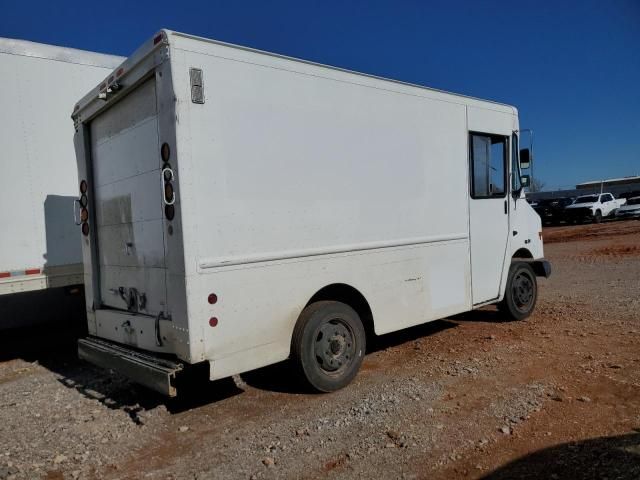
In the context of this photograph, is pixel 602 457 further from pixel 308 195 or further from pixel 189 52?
pixel 189 52

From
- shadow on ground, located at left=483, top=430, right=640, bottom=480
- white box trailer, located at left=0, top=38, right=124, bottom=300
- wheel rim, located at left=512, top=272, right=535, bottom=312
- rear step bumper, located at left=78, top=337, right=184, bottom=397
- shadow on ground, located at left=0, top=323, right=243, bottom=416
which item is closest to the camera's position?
shadow on ground, located at left=483, top=430, right=640, bottom=480

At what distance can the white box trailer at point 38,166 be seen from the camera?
5641mm

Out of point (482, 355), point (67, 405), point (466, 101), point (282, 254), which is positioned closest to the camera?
point (282, 254)

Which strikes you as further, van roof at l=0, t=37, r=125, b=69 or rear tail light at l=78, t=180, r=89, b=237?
van roof at l=0, t=37, r=125, b=69

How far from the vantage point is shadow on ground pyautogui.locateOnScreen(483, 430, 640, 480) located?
311 centimetres

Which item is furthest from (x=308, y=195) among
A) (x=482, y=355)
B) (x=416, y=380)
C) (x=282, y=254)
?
(x=482, y=355)

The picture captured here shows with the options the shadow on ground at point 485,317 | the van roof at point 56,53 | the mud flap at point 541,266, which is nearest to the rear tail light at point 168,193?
the van roof at point 56,53

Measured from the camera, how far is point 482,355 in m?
5.62

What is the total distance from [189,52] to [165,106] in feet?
1.47

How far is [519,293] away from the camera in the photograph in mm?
7188

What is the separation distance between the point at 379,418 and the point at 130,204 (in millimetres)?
2885

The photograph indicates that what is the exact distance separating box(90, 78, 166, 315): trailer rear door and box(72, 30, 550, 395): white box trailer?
0.02 meters

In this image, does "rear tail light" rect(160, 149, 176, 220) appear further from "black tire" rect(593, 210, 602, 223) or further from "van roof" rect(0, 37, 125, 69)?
"black tire" rect(593, 210, 602, 223)

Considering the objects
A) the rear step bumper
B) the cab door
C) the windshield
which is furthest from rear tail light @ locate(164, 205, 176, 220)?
the windshield
